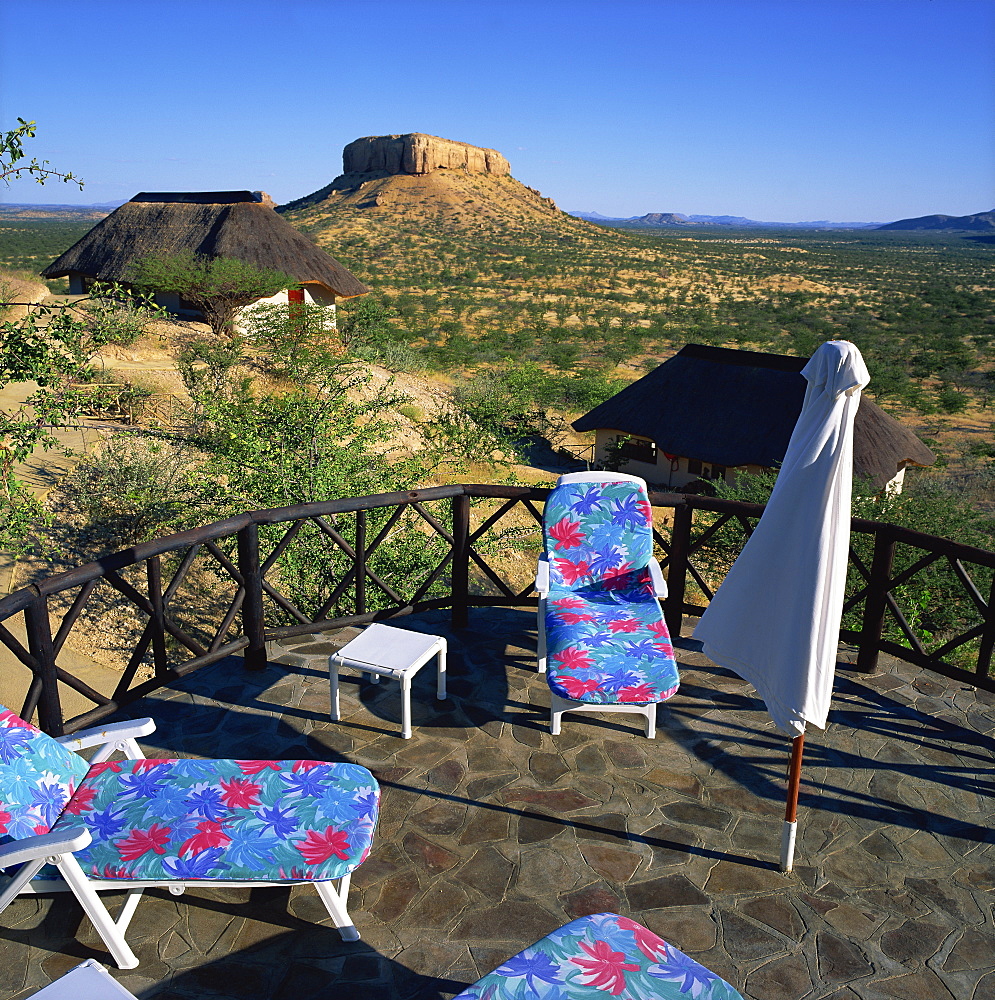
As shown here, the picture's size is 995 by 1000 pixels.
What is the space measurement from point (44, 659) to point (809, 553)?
3.73 meters

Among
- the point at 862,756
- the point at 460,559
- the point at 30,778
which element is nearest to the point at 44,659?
the point at 30,778

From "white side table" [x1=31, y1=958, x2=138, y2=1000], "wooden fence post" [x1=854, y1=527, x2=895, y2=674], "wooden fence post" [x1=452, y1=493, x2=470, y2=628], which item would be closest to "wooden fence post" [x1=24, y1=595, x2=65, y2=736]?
"white side table" [x1=31, y1=958, x2=138, y2=1000]

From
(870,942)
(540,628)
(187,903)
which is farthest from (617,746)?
(187,903)

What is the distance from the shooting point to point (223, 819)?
3205 mm

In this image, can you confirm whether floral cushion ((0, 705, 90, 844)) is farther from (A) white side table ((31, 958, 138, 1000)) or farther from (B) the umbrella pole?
(B) the umbrella pole

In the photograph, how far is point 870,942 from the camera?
131 inches

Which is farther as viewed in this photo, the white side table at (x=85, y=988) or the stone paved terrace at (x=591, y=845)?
the stone paved terrace at (x=591, y=845)

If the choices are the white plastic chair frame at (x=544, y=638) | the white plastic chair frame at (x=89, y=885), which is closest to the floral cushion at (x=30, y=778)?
the white plastic chair frame at (x=89, y=885)

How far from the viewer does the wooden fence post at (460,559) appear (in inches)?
229

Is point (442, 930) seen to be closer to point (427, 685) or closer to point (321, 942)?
point (321, 942)

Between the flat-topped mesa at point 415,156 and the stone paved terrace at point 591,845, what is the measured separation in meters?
84.7

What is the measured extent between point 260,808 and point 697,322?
43466 mm

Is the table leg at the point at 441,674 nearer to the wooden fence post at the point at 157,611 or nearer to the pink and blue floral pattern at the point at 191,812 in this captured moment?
the pink and blue floral pattern at the point at 191,812

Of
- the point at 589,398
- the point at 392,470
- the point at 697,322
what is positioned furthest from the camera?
the point at 697,322
